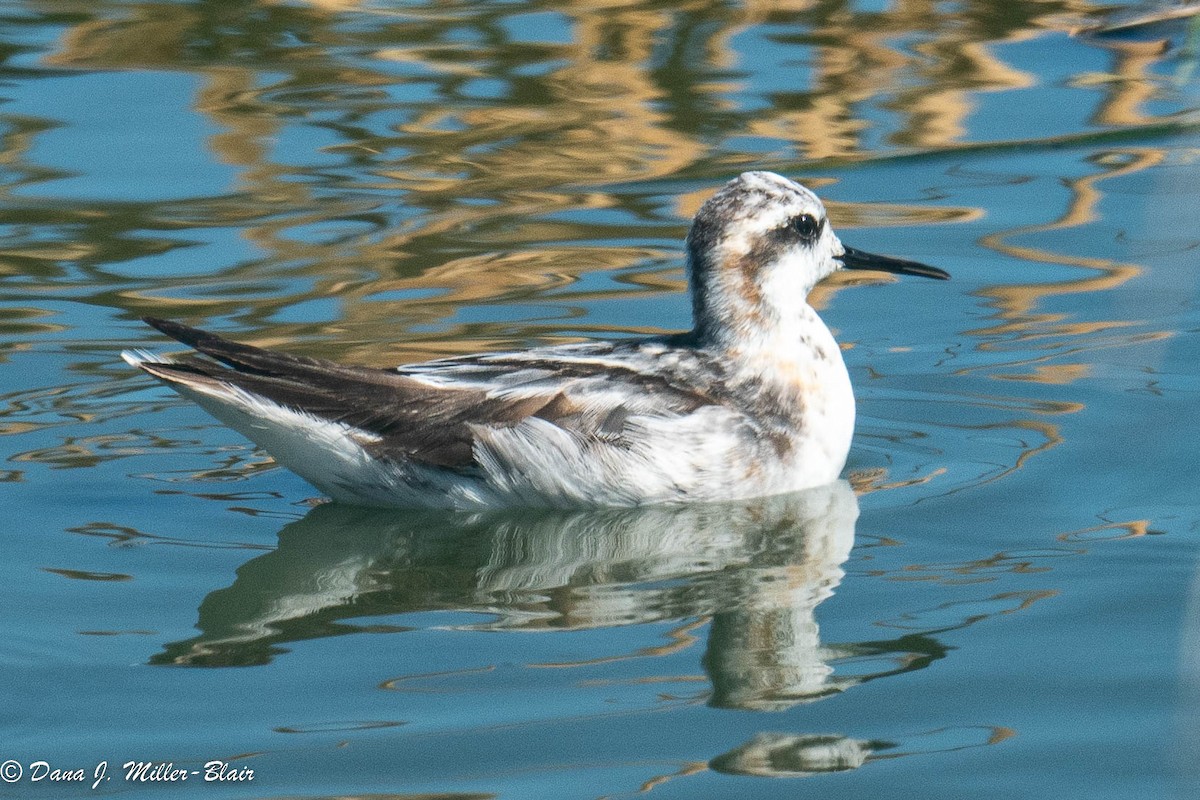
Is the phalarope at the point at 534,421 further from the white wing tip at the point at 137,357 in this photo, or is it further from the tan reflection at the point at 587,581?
the tan reflection at the point at 587,581

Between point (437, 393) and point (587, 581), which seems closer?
point (587, 581)

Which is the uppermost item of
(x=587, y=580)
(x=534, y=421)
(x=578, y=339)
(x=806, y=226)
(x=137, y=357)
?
(x=806, y=226)

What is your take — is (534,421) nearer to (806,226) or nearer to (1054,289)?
(806,226)

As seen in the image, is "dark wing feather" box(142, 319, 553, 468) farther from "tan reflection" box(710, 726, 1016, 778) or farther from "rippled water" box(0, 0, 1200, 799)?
"tan reflection" box(710, 726, 1016, 778)

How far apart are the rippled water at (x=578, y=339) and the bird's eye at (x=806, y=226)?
913mm

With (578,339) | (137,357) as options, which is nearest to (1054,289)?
(578,339)

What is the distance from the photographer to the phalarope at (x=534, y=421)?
7320 millimetres

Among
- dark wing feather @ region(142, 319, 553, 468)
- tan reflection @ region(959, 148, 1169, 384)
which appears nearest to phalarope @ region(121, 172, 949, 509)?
dark wing feather @ region(142, 319, 553, 468)

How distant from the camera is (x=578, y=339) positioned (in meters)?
9.47

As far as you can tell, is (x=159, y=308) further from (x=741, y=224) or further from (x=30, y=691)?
(x=30, y=691)

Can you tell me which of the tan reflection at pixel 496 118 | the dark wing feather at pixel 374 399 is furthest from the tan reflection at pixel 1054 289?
the dark wing feather at pixel 374 399

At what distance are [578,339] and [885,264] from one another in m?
1.82

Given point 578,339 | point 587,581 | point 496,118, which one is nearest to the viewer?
point 587,581

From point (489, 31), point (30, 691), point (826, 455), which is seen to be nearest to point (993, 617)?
point (826, 455)
